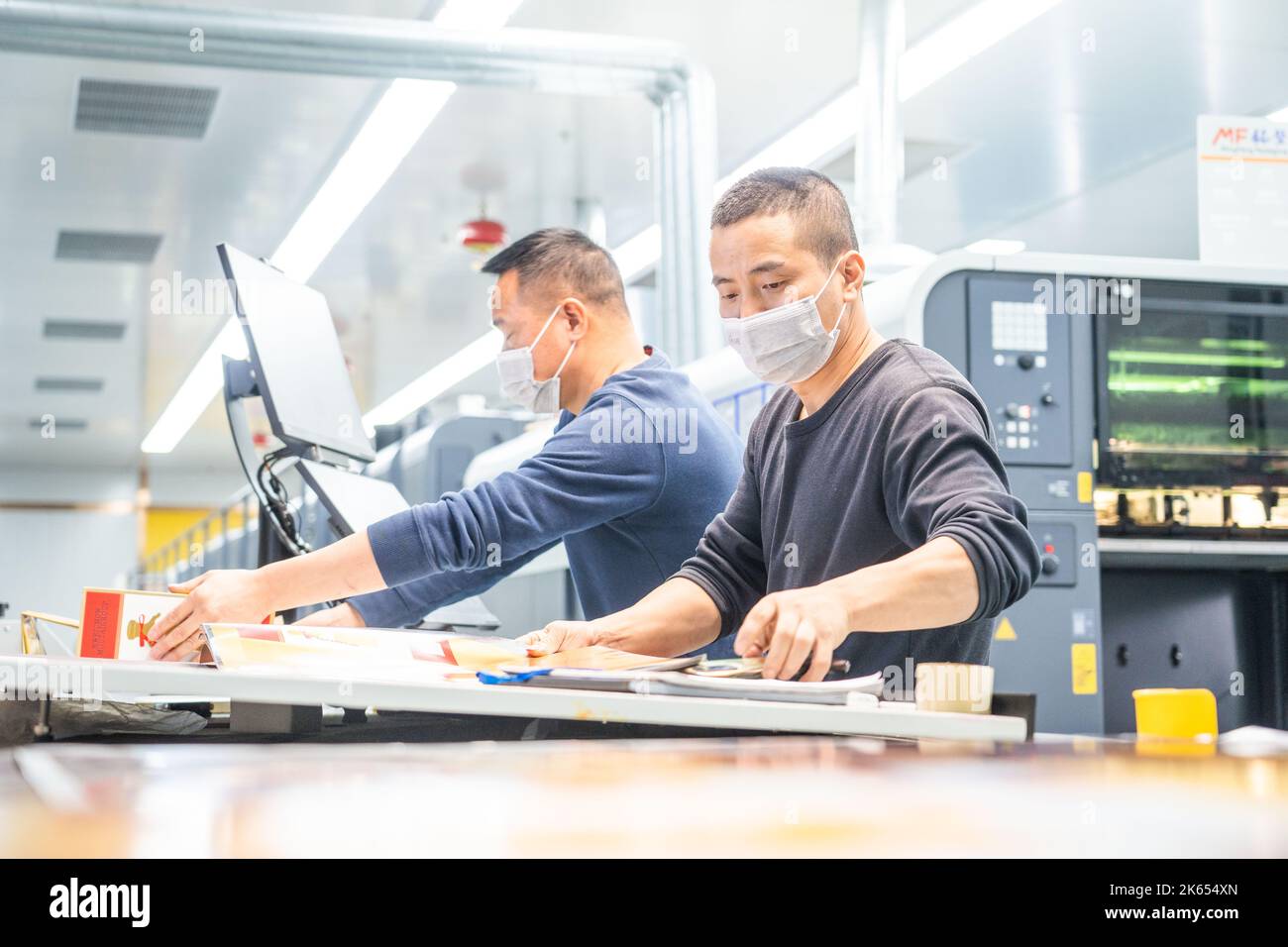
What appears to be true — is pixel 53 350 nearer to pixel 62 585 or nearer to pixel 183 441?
pixel 183 441

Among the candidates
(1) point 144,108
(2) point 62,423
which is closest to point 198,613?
(1) point 144,108

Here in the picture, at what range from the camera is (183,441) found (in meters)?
14.0

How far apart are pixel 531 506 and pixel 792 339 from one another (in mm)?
461

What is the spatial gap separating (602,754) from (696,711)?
9cm

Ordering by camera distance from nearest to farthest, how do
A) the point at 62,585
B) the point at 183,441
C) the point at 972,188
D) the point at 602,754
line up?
the point at 602,754, the point at 972,188, the point at 183,441, the point at 62,585

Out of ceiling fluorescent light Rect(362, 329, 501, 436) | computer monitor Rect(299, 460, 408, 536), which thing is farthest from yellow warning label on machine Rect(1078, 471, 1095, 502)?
ceiling fluorescent light Rect(362, 329, 501, 436)

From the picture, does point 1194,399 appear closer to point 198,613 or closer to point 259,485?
point 259,485

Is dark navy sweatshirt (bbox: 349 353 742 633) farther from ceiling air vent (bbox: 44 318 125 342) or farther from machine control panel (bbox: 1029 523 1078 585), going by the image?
ceiling air vent (bbox: 44 318 125 342)

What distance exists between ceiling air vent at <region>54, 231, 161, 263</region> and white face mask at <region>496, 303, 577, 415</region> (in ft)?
20.3

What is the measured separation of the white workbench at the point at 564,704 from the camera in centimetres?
93

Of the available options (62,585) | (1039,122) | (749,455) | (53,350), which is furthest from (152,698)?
(62,585)

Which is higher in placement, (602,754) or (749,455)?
(749,455)

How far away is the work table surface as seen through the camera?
52 cm

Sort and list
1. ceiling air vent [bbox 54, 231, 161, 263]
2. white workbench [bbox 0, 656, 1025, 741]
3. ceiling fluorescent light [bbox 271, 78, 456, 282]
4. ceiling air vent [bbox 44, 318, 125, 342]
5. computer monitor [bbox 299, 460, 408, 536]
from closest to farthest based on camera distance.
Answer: white workbench [bbox 0, 656, 1025, 741] → computer monitor [bbox 299, 460, 408, 536] → ceiling fluorescent light [bbox 271, 78, 456, 282] → ceiling air vent [bbox 54, 231, 161, 263] → ceiling air vent [bbox 44, 318, 125, 342]
